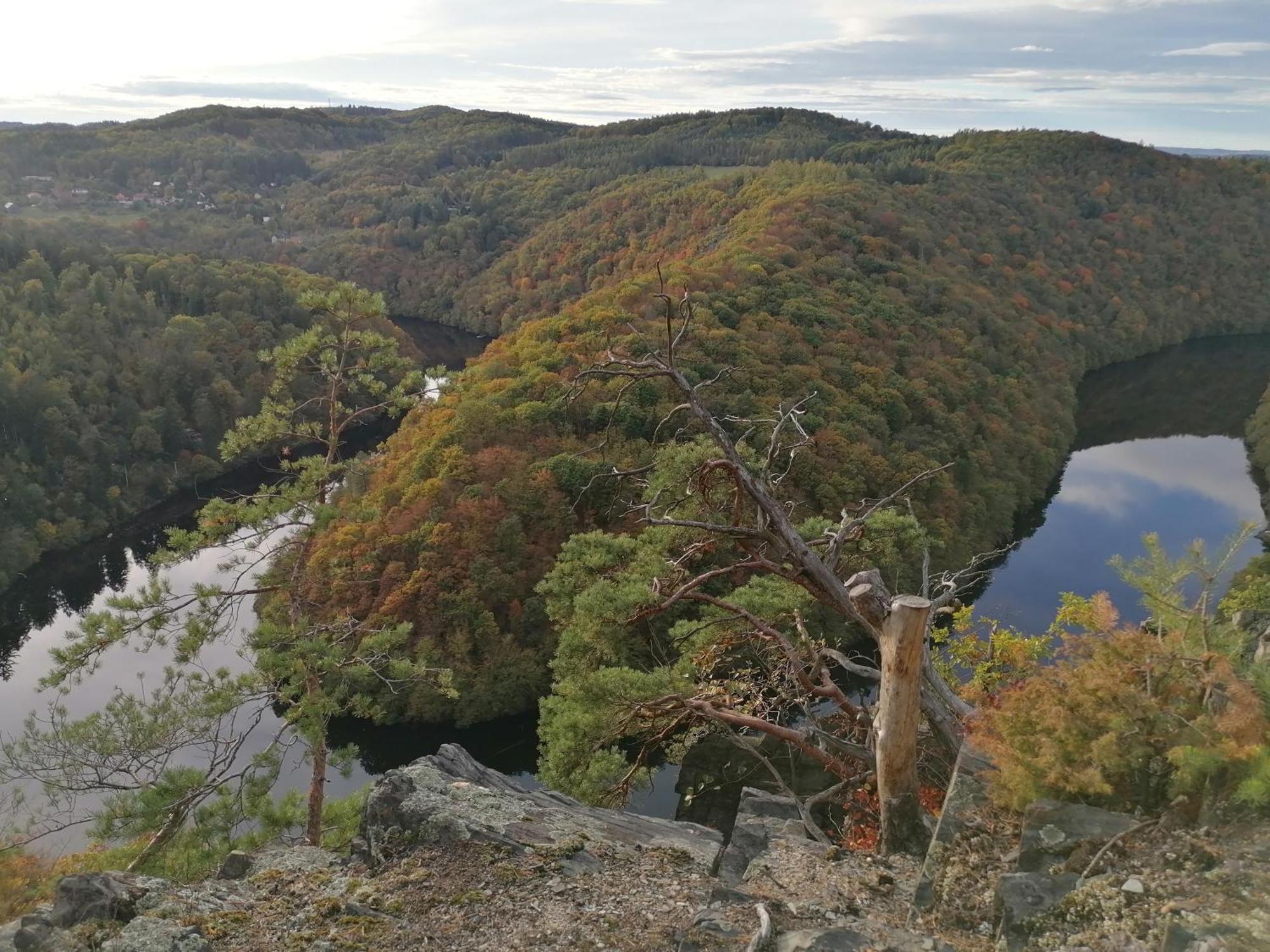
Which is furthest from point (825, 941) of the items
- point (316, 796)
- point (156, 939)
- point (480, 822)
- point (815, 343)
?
point (815, 343)

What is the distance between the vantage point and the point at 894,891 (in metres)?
5.73

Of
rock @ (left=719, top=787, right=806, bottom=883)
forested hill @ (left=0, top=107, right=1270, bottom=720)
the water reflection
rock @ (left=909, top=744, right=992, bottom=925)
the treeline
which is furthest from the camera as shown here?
the treeline

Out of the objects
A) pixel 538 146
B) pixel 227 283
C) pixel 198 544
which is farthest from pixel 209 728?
pixel 538 146

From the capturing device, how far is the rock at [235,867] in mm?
6938

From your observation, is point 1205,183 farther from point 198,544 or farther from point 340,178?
point 340,178

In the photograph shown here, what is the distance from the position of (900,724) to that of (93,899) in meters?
5.96

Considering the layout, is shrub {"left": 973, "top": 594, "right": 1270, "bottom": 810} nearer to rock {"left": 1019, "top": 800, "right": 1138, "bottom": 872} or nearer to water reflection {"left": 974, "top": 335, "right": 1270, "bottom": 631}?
rock {"left": 1019, "top": 800, "right": 1138, "bottom": 872}

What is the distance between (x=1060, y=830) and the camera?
4676mm

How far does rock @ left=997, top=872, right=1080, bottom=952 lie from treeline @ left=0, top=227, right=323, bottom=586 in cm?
4375

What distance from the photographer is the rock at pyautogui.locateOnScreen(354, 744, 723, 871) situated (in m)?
6.92

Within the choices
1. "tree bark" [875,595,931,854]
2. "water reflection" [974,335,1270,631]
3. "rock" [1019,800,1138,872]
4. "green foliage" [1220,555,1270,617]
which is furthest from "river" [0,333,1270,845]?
"rock" [1019,800,1138,872]

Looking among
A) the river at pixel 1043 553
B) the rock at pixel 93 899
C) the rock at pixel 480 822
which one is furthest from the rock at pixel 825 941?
the river at pixel 1043 553

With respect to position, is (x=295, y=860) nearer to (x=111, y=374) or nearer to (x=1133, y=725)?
(x=1133, y=725)

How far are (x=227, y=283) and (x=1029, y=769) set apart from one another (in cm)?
7142
